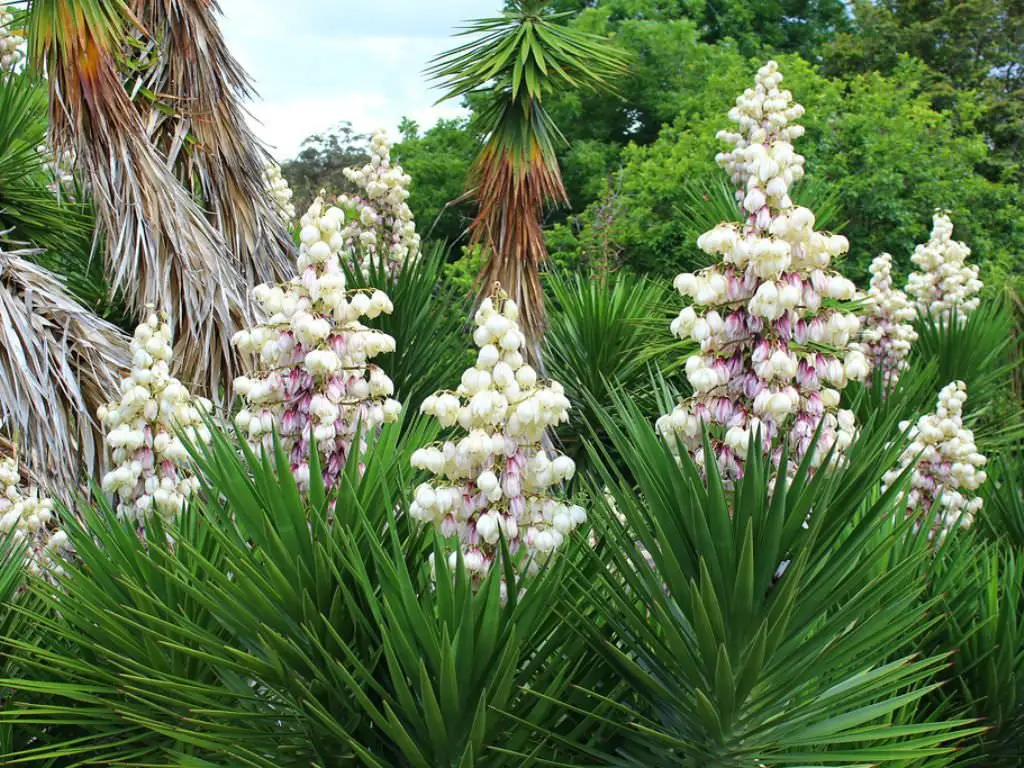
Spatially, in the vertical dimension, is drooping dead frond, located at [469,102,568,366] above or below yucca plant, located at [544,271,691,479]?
above

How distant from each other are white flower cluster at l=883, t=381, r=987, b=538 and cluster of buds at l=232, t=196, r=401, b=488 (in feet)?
7.48

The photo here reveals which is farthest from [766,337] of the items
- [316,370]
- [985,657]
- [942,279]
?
[942,279]

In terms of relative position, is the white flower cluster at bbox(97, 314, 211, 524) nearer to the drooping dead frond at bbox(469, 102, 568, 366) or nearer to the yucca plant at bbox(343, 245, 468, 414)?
the yucca plant at bbox(343, 245, 468, 414)

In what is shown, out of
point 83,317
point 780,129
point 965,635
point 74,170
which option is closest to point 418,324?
point 83,317

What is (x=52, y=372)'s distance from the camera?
5.62 meters

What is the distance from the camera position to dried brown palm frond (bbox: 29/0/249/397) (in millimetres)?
6117

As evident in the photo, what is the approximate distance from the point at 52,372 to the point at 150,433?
232 centimetres

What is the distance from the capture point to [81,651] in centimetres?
283

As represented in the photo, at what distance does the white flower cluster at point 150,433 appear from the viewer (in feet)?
11.6

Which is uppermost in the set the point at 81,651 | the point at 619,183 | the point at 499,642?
the point at 619,183

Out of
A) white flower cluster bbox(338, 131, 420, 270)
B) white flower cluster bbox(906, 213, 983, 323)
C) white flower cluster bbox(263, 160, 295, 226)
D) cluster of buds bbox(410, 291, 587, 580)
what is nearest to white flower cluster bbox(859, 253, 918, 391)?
white flower cluster bbox(906, 213, 983, 323)

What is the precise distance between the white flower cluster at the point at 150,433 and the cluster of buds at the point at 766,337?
1763 mm

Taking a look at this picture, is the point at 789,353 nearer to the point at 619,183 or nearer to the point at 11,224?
the point at 11,224

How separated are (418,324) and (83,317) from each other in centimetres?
188
